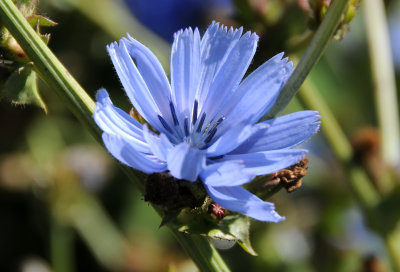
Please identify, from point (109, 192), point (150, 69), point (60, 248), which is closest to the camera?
point (150, 69)

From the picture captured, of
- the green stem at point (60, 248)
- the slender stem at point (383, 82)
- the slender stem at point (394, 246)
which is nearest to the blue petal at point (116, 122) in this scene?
the slender stem at point (394, 246)

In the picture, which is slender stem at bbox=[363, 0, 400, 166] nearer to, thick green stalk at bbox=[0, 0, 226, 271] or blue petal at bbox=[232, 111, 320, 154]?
blue petal at bbox=[232, 111, 320, 154]

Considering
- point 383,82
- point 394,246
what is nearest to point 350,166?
point 394,246

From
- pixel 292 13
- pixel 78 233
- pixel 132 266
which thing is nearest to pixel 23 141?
pixel 78 233

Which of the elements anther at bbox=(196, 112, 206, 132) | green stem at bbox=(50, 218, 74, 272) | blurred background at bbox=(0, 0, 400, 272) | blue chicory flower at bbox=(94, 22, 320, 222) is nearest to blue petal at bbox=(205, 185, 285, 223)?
blue chicory flower at bbox=(94, 22, 320, 222)

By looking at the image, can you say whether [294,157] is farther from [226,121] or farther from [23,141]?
[23,141]

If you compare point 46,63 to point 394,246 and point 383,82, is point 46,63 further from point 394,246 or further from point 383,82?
point 383,82

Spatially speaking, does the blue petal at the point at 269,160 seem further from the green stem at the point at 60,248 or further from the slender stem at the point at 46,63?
the green stem at the point at 60,248
